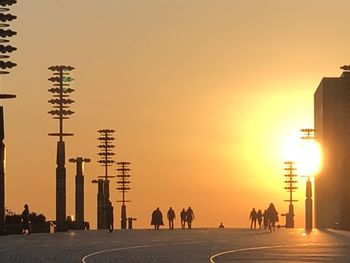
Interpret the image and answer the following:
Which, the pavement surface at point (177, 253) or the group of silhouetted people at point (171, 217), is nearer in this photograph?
the pavement surface at point (177, 253)

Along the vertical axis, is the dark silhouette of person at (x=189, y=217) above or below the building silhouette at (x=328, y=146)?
below

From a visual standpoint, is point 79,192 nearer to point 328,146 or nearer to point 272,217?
point 272,217

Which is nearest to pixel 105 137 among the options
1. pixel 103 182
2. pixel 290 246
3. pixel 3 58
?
pixel 103 182

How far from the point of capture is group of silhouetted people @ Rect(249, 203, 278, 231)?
90.8 metres

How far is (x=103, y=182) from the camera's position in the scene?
118 meters

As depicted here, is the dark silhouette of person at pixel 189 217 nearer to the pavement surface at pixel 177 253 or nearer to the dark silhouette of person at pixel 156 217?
the dark silhouette of person at pixel 156 217

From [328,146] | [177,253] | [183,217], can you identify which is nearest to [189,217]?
[183,217]

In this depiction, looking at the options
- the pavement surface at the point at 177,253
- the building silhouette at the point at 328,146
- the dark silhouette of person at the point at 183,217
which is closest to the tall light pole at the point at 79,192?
the dark silhouette of person at the point at 183,217

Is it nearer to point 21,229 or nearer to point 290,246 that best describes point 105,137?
point 21,229

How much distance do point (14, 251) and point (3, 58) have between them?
18.2 metres

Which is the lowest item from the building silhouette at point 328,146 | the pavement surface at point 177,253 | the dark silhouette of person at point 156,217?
the pavement surface at point 177,253

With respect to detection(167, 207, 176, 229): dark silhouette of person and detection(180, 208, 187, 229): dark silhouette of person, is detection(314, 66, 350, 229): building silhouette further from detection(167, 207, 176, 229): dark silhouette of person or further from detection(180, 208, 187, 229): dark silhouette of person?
detection(167, 207, 176, 229): dark silhouette of person

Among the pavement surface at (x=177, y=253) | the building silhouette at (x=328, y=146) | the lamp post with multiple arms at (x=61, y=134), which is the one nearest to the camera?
the pavement surface at (x=177, y=253)

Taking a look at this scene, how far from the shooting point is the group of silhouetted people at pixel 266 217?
298 feet
